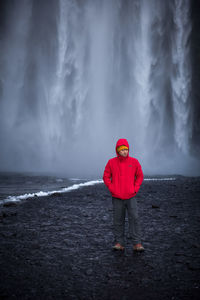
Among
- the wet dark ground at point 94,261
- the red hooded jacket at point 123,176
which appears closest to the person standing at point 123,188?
the red hooded jacket at point 123,176

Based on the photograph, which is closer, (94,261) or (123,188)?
(94,261)

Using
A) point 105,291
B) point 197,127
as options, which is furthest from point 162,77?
point 105,291

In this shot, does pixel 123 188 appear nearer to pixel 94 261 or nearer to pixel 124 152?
pixel 124 152

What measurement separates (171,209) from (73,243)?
5.51 m

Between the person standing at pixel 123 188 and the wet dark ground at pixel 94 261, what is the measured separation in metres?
0.42

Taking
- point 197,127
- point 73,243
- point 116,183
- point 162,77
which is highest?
point 162,77

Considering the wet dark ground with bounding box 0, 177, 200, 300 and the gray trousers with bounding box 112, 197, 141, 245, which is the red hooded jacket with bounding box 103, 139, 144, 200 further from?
the wet dark ground with bounding box 0, 177, 200, 300

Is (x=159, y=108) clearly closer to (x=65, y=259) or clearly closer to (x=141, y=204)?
(x=141, y=204)

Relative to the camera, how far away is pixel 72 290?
142 inches

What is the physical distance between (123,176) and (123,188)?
25cm

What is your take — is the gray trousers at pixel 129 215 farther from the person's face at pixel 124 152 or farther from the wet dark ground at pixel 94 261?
the person's face at pixel 124 152

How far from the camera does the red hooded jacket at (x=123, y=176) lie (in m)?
5.05

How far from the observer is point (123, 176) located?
5.11 metres

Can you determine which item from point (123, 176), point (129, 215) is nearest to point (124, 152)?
point (123, 176)
